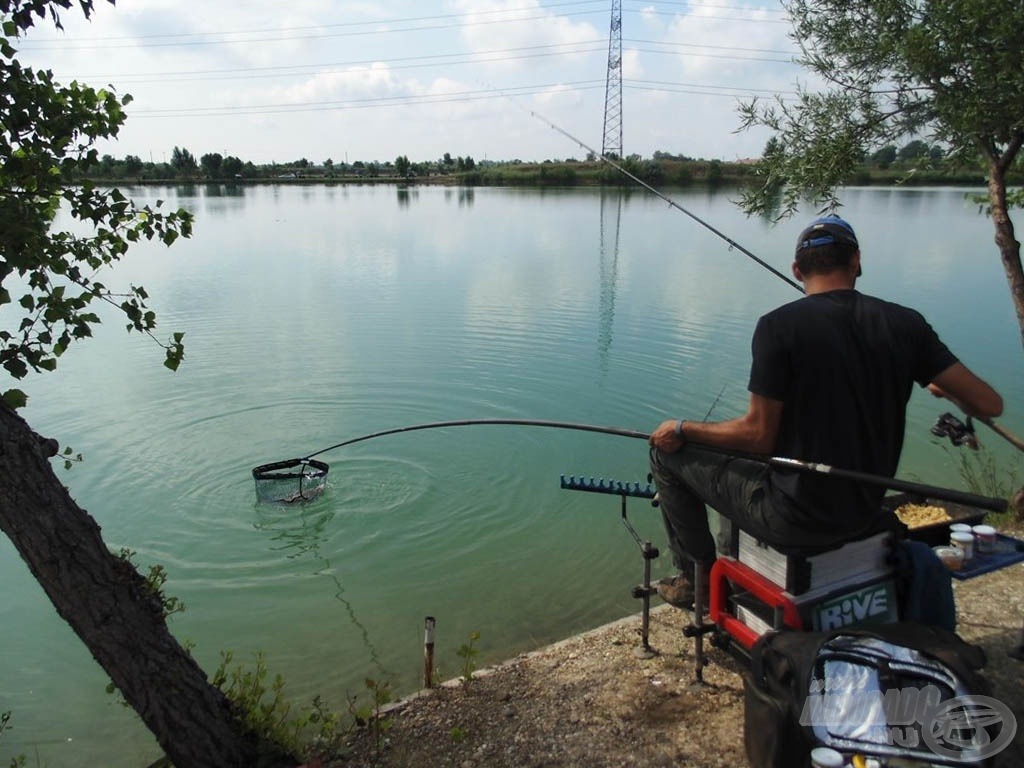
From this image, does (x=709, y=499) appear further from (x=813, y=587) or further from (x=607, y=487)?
(x=607, y=487)

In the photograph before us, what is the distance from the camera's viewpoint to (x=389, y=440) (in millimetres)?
8859

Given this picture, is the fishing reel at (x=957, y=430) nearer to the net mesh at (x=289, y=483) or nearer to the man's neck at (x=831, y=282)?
the man's neck at (x=831, y=282)

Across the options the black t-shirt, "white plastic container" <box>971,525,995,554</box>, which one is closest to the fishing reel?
"white plastic container" <box>971,525,995,554</box>

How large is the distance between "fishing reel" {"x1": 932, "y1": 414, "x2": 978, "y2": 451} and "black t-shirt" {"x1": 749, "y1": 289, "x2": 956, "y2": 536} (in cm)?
123

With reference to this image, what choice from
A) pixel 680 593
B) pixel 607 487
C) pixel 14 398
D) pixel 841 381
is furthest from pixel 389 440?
pixel 841 381

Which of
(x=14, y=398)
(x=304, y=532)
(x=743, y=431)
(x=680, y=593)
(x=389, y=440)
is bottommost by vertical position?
(x=304, y=532)

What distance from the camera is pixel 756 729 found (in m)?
2.71

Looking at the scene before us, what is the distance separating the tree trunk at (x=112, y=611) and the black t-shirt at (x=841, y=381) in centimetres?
251

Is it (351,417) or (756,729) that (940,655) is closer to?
(756,729)

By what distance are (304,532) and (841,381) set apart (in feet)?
17.4

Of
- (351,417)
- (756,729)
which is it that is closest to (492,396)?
(351,417)

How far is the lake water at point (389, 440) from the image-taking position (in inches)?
207

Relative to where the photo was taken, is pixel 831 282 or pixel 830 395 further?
pixel 831 282

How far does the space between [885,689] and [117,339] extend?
14.2 metres
